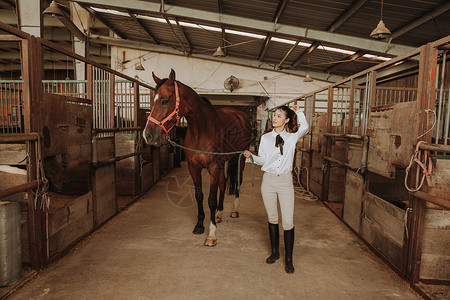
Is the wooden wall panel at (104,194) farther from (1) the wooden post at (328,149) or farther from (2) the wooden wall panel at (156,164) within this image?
(1) the wooden post at (328,149)

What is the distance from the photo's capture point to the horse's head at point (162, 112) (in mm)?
2473

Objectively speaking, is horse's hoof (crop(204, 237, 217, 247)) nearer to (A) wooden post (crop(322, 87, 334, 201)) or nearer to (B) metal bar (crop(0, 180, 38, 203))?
(B) metal bar (crop(0, 180, 38, 203))

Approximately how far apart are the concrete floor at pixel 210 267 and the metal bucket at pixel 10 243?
143 mm

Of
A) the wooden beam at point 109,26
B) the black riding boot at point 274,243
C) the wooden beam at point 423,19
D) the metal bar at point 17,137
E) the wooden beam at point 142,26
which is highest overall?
the wooden beam at point 109,26

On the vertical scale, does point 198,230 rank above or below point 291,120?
below

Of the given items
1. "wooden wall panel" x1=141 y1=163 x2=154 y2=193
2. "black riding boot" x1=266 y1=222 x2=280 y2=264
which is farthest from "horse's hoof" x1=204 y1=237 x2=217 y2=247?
"wooden wall panel" x1=141 y1=163 x2=154 y2=193

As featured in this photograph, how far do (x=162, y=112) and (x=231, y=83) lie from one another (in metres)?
8.92

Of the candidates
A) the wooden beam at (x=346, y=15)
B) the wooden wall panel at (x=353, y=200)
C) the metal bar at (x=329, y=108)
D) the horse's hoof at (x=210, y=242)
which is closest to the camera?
the horse's hoof at (x=210, y=242)

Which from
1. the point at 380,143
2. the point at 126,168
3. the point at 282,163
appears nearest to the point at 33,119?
the point at 282,163

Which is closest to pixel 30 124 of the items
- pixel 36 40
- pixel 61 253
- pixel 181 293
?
pixel 36 40

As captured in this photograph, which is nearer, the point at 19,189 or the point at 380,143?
the point at 19,189

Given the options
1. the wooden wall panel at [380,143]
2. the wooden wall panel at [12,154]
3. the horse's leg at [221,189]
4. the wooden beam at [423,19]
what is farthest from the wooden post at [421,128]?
the wooden beam at [423,19]

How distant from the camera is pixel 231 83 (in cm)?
1105

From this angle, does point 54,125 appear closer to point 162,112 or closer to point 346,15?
point 162,112
